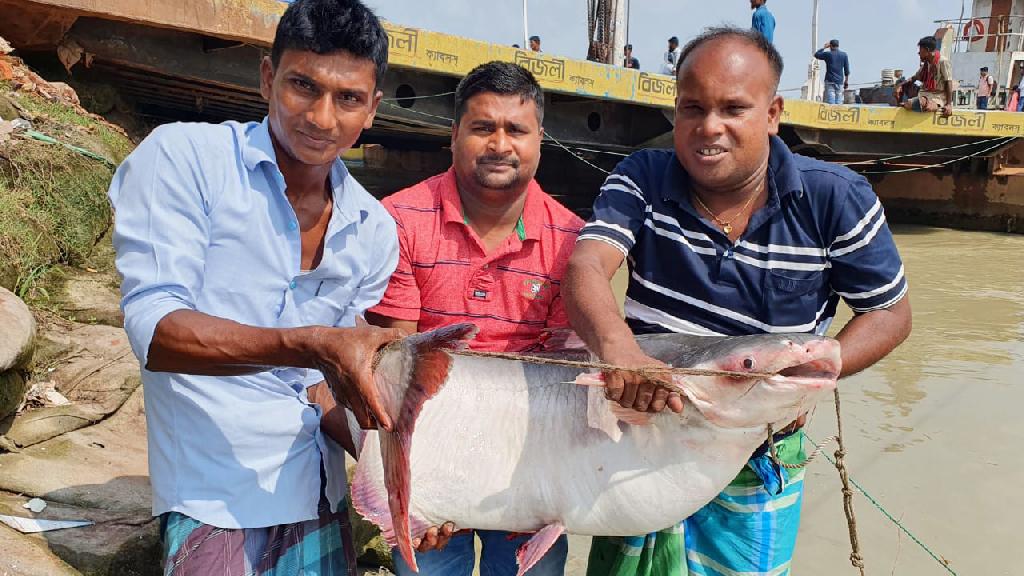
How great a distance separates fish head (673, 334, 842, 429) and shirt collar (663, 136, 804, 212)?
19.8 inches

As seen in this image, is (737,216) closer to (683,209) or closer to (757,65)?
(683,209)

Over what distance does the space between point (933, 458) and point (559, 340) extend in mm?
3780

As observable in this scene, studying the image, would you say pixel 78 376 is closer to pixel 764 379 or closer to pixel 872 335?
pixel 764 379

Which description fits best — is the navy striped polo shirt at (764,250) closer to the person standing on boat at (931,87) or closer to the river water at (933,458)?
the river water at (933,458)

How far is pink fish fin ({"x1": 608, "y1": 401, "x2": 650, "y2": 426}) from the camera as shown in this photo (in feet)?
6.59

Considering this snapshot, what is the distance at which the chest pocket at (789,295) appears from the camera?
2.24 metres

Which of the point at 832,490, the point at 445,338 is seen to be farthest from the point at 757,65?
the point at 832,490

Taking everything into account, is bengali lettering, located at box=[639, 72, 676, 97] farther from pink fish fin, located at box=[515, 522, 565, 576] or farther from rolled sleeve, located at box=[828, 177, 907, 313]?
pink fish fin, located at box=[515, 522, 565, 576]

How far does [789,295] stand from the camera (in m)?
2.25

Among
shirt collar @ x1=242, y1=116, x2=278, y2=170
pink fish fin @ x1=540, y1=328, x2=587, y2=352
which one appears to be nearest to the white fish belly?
pink fish fin @ x1=540, y1=328, x2=587, y2=352

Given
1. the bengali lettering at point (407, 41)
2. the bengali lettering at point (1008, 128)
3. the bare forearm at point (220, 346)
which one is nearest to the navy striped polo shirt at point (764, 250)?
the bare forearm at point (220, 346)

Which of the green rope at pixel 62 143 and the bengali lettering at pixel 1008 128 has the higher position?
the bengali lettering at pixel 1008 128

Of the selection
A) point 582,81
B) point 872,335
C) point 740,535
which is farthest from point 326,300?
point 582,81

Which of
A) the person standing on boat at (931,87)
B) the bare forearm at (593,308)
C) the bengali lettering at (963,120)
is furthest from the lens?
the bengali lettering at (963,120)
